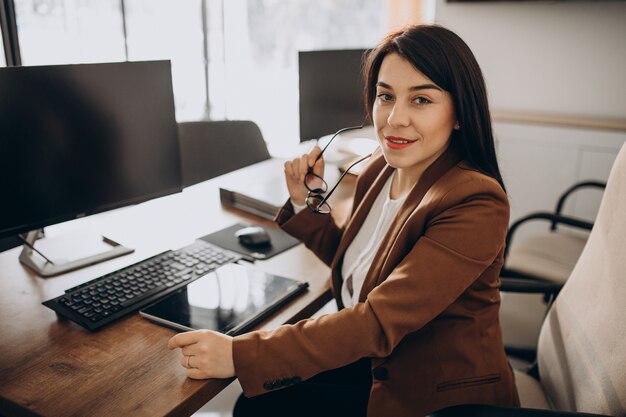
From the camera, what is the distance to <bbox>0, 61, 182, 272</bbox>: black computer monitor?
1.22m

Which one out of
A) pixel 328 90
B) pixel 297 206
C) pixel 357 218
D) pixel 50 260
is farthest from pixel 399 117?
pixel 328 90

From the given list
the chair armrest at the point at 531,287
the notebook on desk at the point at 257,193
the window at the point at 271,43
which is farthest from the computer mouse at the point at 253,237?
the window at the point at 271,43

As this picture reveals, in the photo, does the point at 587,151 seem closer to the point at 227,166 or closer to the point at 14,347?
the point at 227,166

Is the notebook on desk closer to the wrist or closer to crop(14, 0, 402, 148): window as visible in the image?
the wrist

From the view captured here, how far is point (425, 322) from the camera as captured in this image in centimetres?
107

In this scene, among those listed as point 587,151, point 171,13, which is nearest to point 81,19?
point 171,13

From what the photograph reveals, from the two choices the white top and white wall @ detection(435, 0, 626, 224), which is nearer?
the white top

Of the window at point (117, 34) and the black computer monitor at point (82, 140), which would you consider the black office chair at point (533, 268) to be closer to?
the black computer monitor at point (82, 140)

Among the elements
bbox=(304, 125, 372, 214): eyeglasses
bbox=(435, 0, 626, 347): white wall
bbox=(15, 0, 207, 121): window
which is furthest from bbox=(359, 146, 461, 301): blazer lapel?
bbox=(15, 0, 207, 121): window

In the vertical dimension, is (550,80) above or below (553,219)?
above

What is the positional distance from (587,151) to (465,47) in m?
2.17

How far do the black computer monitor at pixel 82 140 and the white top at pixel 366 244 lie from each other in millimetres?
499

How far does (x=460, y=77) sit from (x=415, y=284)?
0.41m

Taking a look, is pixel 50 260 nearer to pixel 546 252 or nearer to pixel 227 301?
pixel 227 301
